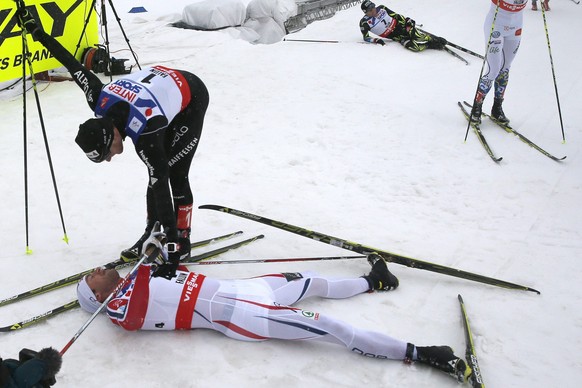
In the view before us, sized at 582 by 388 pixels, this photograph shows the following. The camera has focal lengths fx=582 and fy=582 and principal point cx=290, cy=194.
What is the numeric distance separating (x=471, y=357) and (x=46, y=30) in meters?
6.63

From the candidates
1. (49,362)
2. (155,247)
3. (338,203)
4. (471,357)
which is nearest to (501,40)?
(338,203)

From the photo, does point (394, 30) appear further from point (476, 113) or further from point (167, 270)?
point (167, 270)

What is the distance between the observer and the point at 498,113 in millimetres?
7645

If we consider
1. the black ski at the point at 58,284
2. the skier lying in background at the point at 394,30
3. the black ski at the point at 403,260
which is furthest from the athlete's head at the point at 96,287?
the skier lying in background at the point at 394,30

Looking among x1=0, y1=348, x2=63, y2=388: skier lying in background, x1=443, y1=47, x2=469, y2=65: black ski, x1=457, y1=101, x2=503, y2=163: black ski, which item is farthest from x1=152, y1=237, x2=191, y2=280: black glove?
x1=443, y1=47, x2=469, y2=65: black ski

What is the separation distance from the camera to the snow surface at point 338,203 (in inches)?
136

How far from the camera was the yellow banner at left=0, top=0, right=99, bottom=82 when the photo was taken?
7.02m

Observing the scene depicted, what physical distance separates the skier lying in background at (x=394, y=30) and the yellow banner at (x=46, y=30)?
5.08 metres

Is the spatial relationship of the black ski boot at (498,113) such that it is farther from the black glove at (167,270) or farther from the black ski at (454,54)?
the black glove at (167,270)

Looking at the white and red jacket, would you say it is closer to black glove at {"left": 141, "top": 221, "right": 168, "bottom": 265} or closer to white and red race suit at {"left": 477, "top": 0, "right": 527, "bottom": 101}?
black glove at {"left": 141, "top": 221, "right": 168, "bottom": 265}

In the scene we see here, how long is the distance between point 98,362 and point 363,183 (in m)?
3.53

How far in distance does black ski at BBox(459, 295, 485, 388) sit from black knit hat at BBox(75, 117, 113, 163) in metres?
2.47

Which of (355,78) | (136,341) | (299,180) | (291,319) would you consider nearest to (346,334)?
(291,319)

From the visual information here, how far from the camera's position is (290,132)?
7.23m
